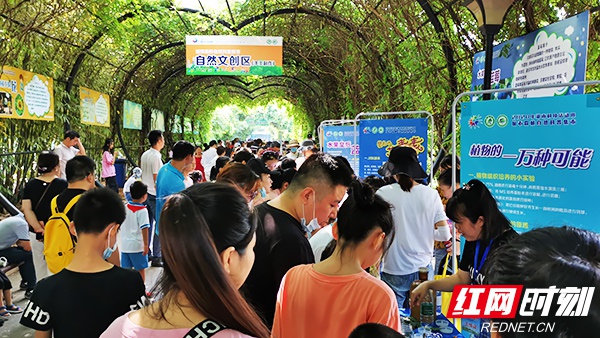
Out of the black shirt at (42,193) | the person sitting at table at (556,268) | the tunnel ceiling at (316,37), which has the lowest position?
the black shirt at (42,193)

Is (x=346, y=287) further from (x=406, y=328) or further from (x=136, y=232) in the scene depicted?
(x=136, y=232)

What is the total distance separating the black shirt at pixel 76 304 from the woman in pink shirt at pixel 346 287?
0.64 meters

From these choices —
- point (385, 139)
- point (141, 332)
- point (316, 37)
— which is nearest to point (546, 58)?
point (141, 332)

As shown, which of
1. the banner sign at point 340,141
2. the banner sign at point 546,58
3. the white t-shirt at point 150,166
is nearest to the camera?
the banner sign at point 546,58

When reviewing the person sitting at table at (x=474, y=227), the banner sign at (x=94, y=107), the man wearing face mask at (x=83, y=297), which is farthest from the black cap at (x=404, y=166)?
the banner sign at (x=94, y=107)

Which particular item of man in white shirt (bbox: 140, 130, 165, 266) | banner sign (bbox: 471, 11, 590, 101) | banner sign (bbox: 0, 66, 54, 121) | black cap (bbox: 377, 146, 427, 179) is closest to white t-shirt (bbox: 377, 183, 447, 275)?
black cap (bbox: 377, 146, 427, 179)

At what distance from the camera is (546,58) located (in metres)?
2.70

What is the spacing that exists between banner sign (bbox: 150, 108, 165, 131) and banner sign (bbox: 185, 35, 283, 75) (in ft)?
27.8

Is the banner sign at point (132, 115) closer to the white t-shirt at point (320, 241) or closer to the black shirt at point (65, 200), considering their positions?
the black shirt at point (65, 200)

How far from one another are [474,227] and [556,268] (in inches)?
68.9

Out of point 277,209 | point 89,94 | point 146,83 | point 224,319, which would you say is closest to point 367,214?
point 277,209

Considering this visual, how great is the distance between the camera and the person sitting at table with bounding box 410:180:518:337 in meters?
2.44

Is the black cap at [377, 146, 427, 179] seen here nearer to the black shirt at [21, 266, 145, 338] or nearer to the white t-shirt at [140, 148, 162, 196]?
the black shirt at [21, 266, 145, 338]

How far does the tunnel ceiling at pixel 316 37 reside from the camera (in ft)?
17.6
